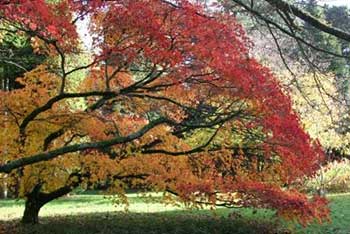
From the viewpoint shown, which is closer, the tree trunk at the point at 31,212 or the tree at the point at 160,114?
the tree at the point at 160,114

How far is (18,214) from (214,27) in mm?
9880

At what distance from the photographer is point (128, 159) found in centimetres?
976

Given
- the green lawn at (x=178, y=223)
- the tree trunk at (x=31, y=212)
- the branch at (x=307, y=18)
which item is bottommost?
the green lawn at (x=178, y=223)

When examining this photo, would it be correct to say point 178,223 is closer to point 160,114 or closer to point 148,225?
point 148,225

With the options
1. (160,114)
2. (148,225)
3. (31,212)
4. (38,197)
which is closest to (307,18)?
(160,114)

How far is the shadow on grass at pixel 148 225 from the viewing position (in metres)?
10.7

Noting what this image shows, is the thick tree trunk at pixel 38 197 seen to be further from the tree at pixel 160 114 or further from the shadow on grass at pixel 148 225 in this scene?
the shadow on grass at pixel 148 225

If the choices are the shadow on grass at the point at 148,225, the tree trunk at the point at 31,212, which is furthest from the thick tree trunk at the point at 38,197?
the shadow on grass at the point at 148,225

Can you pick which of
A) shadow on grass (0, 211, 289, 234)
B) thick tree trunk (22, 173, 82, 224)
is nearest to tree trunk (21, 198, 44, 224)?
thick tree trunk (22, 173, 82, 224)

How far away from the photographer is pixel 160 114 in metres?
9.41

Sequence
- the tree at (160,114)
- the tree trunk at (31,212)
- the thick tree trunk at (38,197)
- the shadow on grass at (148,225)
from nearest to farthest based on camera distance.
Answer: the tree at (160,114)
the thick tree trunk at (38,197)
the shadow on grass at (148,225)
the tree trunk at (31,212)

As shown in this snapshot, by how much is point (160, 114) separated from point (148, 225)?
10.5 ft

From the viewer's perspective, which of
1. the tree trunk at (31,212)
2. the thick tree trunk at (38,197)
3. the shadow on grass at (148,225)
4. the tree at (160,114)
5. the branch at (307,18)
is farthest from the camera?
the tree trunk at (31,212)

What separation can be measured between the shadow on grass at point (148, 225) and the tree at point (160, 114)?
0.73 m
